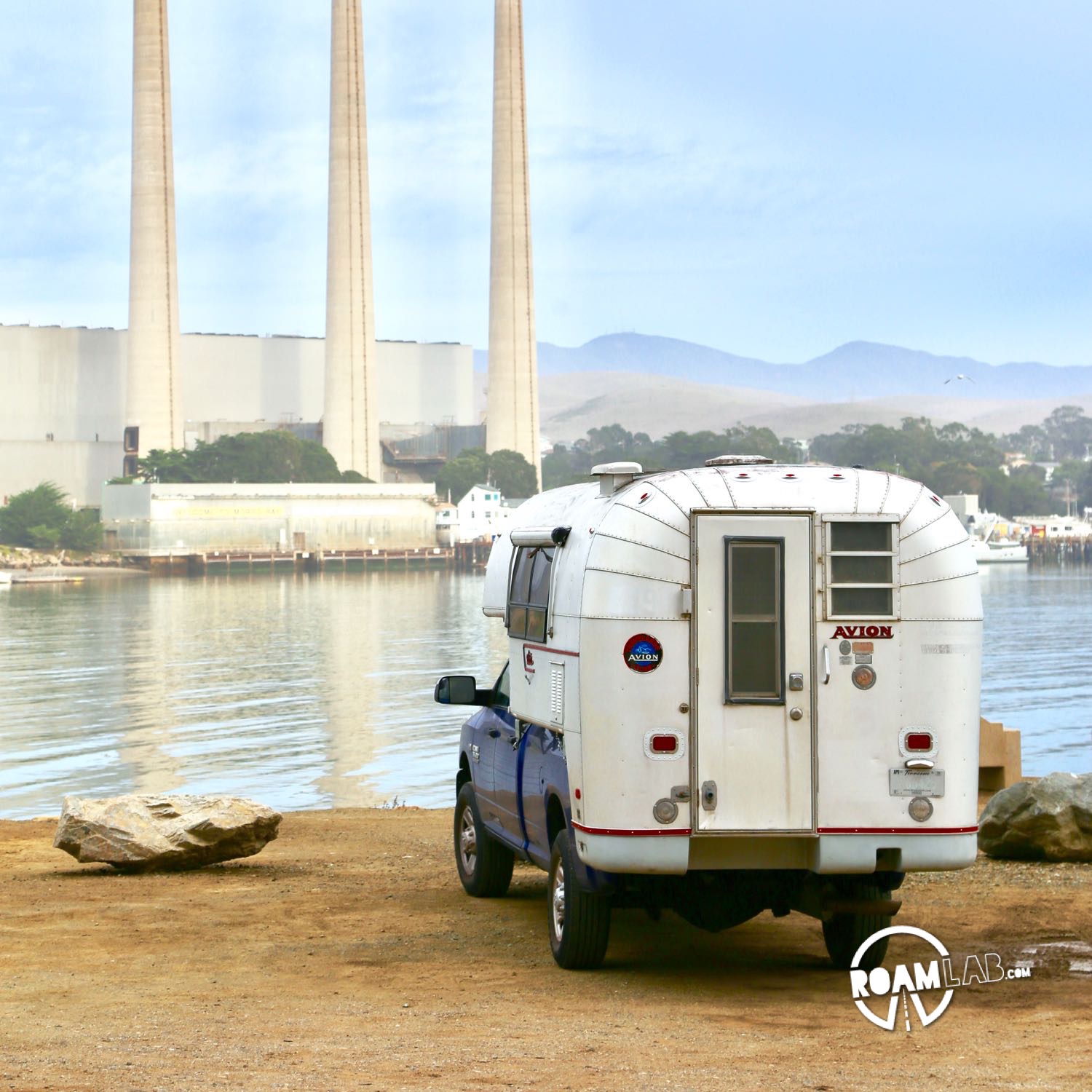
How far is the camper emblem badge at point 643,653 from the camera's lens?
31.4 feet

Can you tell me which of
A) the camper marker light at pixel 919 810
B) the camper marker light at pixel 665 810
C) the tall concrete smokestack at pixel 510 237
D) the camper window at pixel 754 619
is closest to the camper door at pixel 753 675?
the camper window at pixel 754 619

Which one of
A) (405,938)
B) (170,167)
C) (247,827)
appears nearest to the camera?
(405,938)

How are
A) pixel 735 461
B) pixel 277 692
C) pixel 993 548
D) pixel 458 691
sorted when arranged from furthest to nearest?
pixel 993 548
pixel 277 692
pixel 458 691
pixel 735 461

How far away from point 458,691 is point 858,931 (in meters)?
3.74

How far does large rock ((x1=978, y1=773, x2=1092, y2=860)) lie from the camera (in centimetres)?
1406

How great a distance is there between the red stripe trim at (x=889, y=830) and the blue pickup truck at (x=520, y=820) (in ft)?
4.21


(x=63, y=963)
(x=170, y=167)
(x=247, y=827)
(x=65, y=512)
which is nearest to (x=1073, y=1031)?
(x=63, y=963)

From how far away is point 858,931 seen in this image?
34.0 ft

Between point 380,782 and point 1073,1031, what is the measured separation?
24230 mm

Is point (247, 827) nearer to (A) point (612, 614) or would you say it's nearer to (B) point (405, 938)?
(B) point (405, 938)

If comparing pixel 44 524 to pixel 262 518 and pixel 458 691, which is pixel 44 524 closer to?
pixel 262 518

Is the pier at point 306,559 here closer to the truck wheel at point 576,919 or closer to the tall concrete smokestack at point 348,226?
the tall concrete smokestack at point 348,226

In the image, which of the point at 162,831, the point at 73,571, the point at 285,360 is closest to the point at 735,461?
the point at 162,831

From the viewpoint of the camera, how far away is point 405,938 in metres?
11.6
